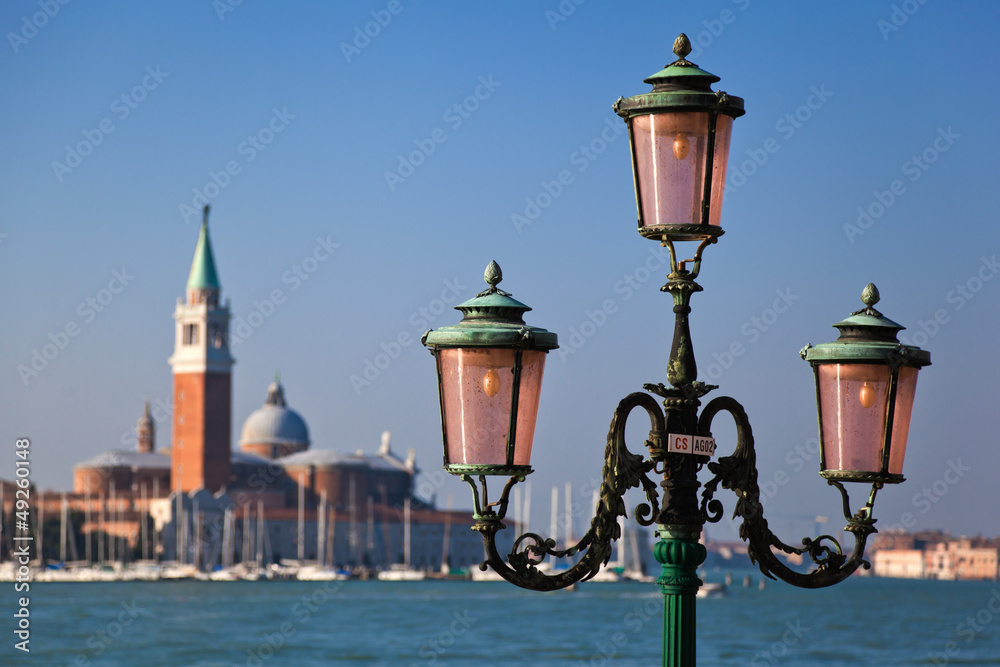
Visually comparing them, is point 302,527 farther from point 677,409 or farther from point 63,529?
point 677,409

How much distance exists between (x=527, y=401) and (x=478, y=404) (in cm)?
10

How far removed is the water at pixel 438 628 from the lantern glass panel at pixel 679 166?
3159 cm

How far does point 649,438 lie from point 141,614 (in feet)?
155

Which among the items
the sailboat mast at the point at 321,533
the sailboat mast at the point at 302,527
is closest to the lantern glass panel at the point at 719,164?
the sailboat mast at the point at 302,527

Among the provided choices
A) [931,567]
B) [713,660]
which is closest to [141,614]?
[713,660]

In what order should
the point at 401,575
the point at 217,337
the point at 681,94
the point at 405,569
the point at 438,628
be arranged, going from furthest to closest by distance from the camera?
the point at 405,569 < the point at 401,575 < the point at 217,337 < the point at 438,628 < the point at 681,94

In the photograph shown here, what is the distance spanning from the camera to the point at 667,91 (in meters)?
3.58

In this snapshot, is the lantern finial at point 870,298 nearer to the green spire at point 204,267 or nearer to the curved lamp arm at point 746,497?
the curved lamp arm at point 746,497

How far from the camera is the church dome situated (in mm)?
80938

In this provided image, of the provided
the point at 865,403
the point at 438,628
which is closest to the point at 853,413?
the point at 865,403

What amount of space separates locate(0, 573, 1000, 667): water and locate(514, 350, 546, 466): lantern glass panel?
31.7 metres

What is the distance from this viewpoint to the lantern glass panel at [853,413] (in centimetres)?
369

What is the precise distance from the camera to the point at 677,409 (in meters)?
3.47

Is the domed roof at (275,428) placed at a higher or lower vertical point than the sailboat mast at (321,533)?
higher
